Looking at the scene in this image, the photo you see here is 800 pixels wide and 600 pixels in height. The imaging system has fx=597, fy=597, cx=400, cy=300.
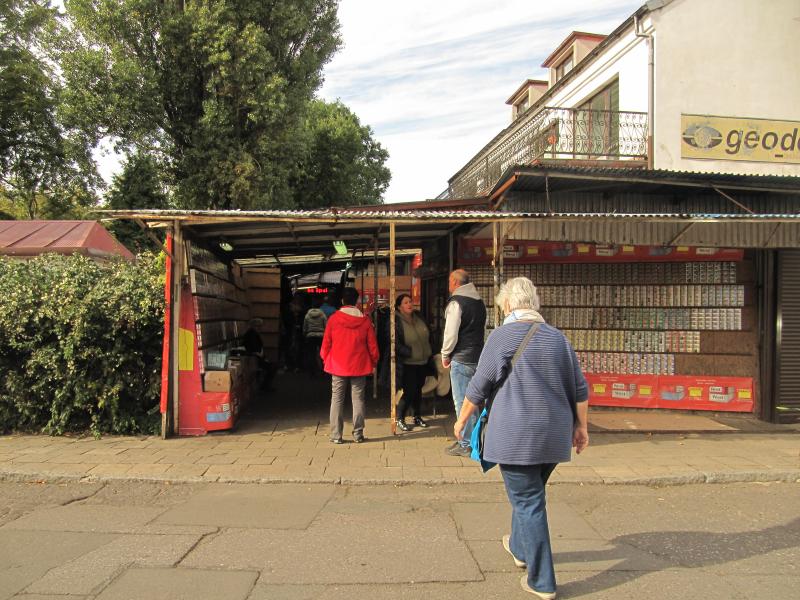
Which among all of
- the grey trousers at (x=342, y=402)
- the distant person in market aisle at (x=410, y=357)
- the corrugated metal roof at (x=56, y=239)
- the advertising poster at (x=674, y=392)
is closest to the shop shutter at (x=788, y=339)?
the advertising poster at (x=674, y=392)

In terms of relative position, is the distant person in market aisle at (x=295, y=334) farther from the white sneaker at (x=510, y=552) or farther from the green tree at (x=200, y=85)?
the white sneaker at (x=510, y=552)

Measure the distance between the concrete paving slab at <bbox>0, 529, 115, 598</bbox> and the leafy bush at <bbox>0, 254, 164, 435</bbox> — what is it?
2747 mm

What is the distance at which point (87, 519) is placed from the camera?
4629mm

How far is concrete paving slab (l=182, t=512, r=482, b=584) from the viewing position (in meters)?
3.63

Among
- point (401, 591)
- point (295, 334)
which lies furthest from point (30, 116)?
point (401, 591)

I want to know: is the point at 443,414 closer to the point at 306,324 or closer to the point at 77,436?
the point at 306,324

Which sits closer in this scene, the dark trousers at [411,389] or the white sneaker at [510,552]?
the white sneaker at [510,552]

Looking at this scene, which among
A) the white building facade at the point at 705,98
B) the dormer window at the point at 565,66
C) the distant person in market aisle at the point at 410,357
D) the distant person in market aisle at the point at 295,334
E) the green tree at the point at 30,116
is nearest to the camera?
the distant person in market aisle at the point at 410,357

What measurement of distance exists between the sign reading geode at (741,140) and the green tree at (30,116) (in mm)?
17348

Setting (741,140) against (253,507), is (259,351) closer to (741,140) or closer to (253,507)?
(253,507)

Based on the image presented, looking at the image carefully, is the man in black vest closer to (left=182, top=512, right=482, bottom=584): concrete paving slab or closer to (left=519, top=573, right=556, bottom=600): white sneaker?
(left=182, top=512, right=482, bottom=584): concrete paving slab

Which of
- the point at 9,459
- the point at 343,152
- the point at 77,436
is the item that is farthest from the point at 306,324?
the point at 343,152

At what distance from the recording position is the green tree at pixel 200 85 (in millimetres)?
13727

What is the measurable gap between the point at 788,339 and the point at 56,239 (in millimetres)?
14109
